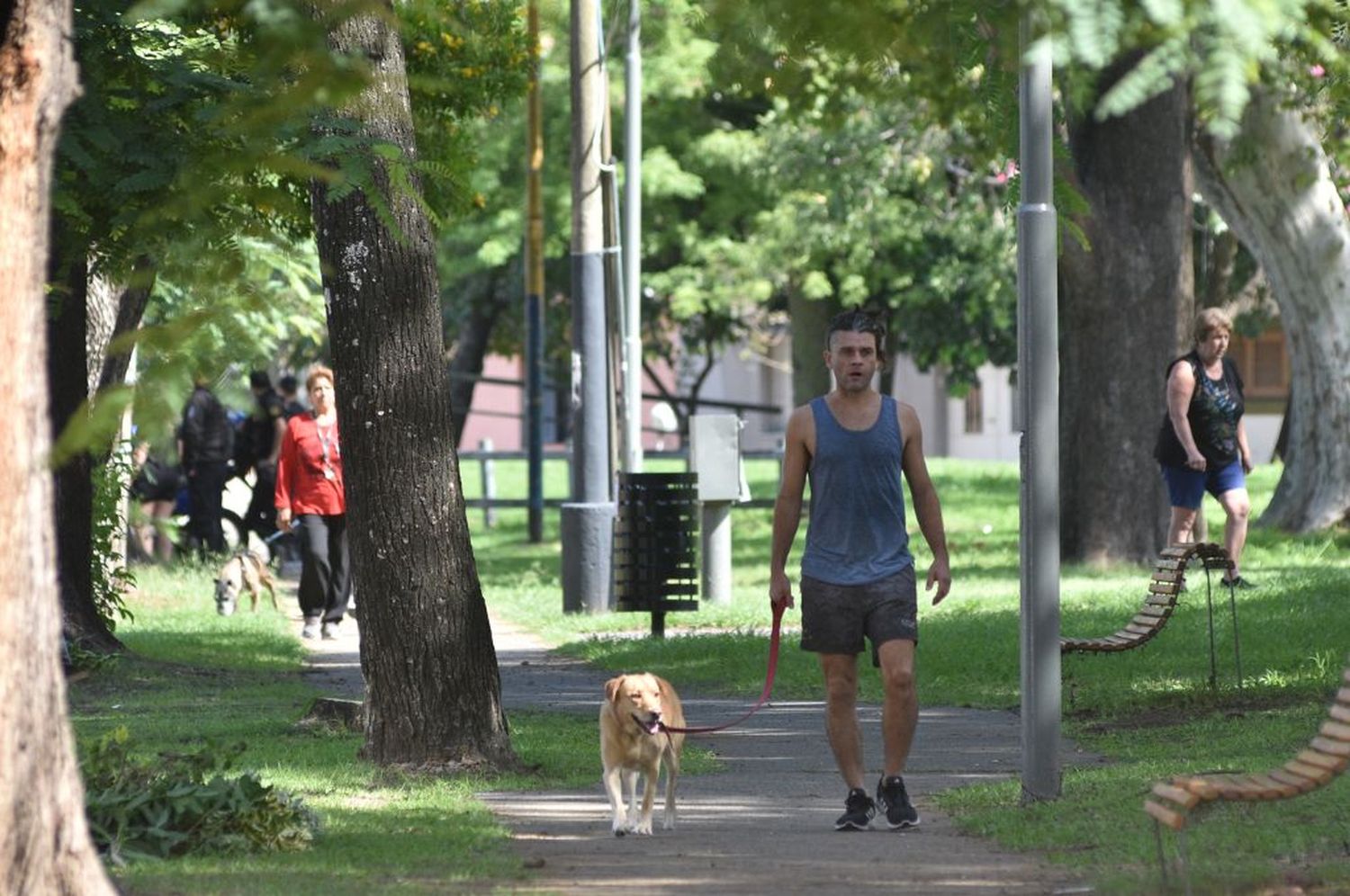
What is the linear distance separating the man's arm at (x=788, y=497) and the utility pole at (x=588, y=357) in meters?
10.1

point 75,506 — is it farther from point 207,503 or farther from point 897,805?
point 207,503

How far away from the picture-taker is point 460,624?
396 inches

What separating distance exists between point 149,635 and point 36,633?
11857 millimetres

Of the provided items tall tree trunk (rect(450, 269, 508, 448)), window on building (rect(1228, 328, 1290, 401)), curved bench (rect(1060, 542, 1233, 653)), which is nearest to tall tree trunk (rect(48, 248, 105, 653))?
curved bench (rect(1060, 542, 1233, 653))

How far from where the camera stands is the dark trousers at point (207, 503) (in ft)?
78.0

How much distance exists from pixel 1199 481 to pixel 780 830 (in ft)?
26.0

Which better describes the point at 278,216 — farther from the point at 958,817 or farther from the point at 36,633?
the point at 958,817

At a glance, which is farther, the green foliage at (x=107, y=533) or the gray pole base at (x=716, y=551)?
the gray pole base at (x=716, y=551)

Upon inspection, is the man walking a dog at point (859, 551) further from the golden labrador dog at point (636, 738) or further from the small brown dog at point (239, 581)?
the small brown dog at point (239, 581)

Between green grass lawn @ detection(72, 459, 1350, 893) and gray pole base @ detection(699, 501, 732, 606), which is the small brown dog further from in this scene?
gray pole base @ detection(699, 501, 732, 606)

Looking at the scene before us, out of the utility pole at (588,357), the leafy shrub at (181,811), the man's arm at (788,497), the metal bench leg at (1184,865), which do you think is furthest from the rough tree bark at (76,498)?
the metal bench leg at (1184,865)

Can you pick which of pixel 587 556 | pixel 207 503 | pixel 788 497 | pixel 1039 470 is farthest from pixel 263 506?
pixel 1039 470

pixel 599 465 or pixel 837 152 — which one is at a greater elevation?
pixel 837 152

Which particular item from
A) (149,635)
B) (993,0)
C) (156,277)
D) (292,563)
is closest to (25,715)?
(156,277)
